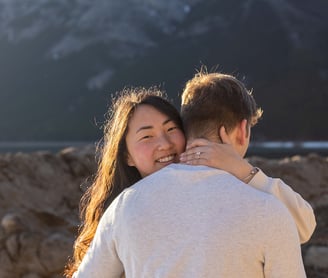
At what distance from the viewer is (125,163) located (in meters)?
2.11

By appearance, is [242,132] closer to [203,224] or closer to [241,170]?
[241,170]

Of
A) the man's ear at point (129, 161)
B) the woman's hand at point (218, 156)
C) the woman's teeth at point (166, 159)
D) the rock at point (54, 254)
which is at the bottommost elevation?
the rock at point (54, 254)

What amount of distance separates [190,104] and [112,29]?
80655mm

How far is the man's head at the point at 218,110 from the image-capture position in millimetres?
1807

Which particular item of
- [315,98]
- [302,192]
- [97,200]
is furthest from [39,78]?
[97,200]

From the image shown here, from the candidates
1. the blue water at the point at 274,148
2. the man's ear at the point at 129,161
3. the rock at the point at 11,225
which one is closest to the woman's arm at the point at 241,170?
the man's ear at the point at 129,161

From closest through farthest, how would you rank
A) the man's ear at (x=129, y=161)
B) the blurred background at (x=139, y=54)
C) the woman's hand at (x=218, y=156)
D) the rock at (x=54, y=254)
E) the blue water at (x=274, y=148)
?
the woman's hand at (x=218, y=156) → the man's ear at (x=129, y=161) → the rock at (x=54, y=254) → the blue water at (x=274, y=148) → the blurred background at (x=139, y=54)

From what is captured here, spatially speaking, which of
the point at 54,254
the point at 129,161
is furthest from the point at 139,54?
the point at 129,161

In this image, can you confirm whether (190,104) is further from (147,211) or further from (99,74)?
(99,74)

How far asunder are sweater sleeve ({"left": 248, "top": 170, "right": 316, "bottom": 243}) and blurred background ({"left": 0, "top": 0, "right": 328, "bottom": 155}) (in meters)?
59.1

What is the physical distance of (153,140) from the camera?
1.99 m

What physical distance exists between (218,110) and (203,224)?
331mm

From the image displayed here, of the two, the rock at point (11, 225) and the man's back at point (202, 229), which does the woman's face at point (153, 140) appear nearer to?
the man's back at point (202, 229)

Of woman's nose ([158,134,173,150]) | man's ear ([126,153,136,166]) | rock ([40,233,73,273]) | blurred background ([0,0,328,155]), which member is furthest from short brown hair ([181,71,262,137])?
blurred background ([0,0,328,155])
